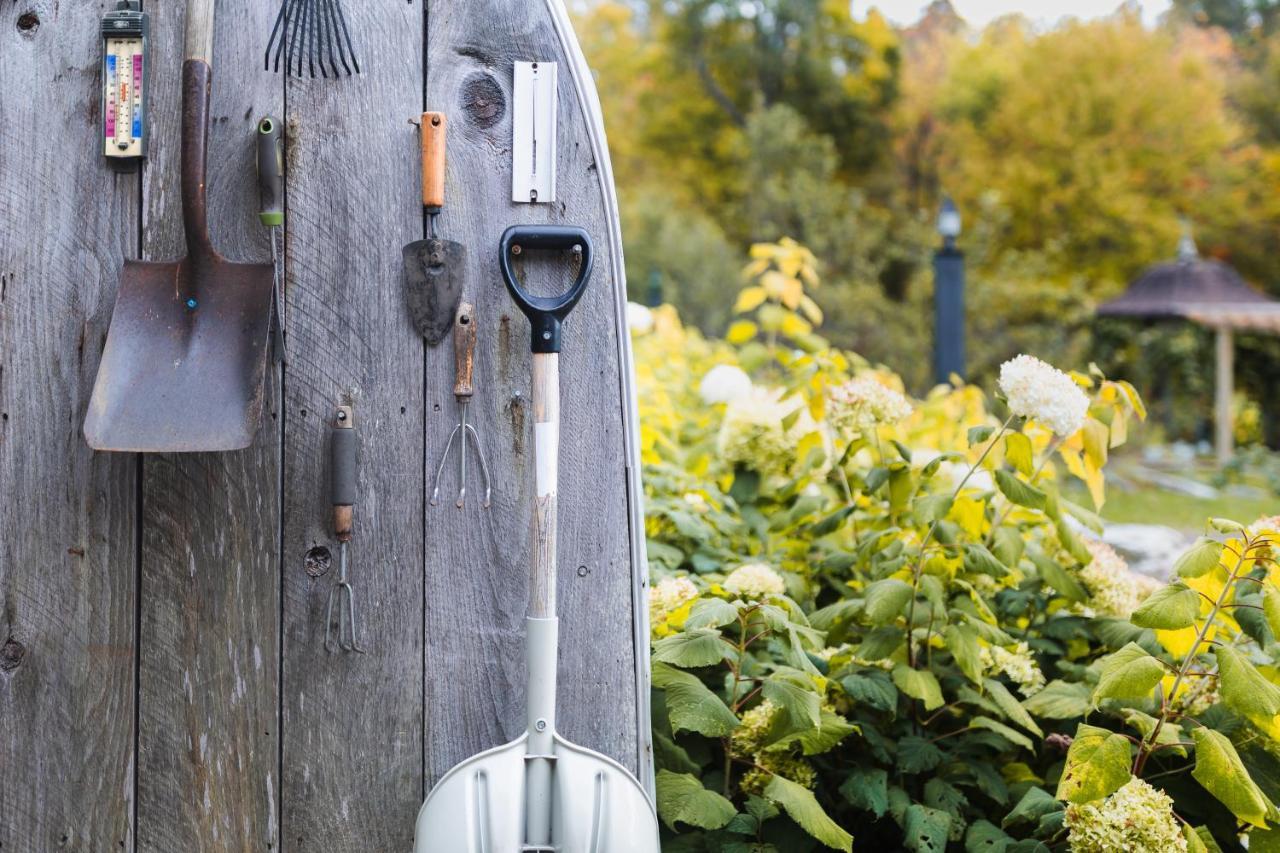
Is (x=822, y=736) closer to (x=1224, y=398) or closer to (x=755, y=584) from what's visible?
(x=755, y=584)

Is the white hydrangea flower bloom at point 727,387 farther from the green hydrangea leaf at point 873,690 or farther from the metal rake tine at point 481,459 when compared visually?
the metal rake tine at point 481,459

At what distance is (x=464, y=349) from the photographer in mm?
1236

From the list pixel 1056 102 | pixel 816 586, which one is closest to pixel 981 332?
pixel 1056 102

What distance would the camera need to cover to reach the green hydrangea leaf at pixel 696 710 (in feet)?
4.11

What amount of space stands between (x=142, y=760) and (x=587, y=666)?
53 cm

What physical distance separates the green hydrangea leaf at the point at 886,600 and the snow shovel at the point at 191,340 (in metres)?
0.80

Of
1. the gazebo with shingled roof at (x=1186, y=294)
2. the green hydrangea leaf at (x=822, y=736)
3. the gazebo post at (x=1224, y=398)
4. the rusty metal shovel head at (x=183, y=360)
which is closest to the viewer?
the rusty metal shovel head at (x=183, y=360)

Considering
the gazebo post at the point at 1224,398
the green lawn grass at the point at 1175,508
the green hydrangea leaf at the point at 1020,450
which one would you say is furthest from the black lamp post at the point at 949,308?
the gazebo post at the point at 1224,398

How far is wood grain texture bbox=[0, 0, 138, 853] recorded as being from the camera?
1.21 m

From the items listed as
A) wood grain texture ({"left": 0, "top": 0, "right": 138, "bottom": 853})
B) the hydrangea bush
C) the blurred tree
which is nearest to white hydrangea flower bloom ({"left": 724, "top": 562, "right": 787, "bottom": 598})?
the hydrangea bush

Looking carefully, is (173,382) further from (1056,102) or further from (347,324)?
(1056,102)

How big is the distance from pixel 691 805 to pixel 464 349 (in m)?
0.60

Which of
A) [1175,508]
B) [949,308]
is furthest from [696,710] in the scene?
[1175,508]

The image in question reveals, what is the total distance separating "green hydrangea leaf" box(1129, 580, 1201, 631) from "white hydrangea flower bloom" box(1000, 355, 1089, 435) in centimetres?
30
